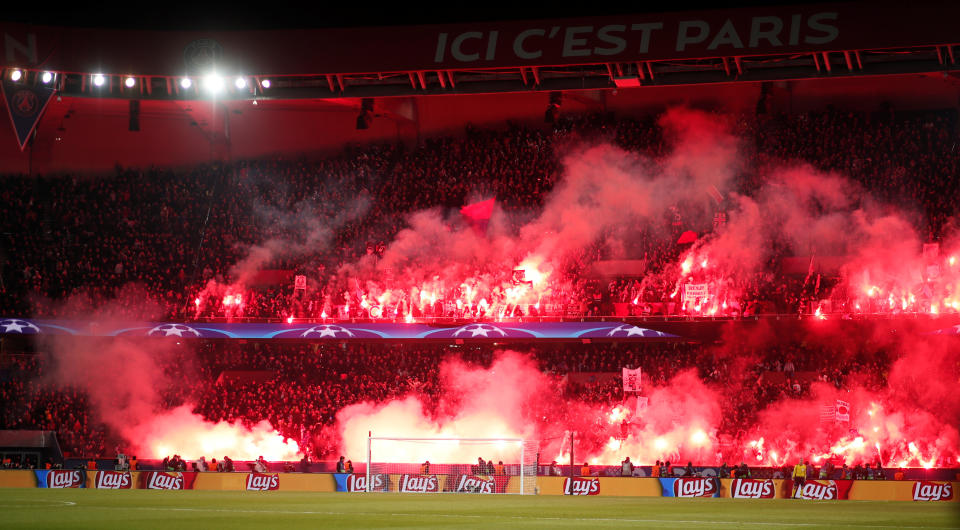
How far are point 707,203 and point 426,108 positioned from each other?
12163 mm

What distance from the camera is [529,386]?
35.9 m

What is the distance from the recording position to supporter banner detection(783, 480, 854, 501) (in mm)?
27672

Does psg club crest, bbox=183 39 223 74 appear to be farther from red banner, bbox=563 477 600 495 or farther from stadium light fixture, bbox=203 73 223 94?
red banner, bbox=563 477 600 495

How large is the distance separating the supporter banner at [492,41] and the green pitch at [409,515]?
1800 centimetres

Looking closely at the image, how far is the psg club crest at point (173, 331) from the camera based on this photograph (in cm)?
3531

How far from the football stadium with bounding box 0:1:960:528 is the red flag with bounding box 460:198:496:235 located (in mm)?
75

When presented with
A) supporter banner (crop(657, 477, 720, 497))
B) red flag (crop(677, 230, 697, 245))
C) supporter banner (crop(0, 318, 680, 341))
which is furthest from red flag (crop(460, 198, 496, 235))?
supporter banner (crop(657, 477, 720, 497))

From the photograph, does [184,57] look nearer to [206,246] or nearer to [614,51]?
[206,246]

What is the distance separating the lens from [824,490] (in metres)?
27.7

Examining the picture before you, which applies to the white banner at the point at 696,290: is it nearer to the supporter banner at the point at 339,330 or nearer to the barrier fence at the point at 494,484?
the supporter banner at the point at 339,330

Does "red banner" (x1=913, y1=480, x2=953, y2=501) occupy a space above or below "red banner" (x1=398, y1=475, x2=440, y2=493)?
below

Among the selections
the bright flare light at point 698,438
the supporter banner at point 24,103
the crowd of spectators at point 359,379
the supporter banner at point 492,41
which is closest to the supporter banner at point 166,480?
the crowd of spectators at point 359,379

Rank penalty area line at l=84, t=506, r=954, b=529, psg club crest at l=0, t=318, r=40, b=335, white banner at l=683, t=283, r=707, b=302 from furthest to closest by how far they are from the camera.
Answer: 1. psg club crest at l=0, t=318, r=40, b=335
2. white banner at l=683, t=283, r=707, b=302
3. penalty area line at l=84, t=506, r=954, b=529

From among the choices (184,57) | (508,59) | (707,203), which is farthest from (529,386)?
(184,57)
